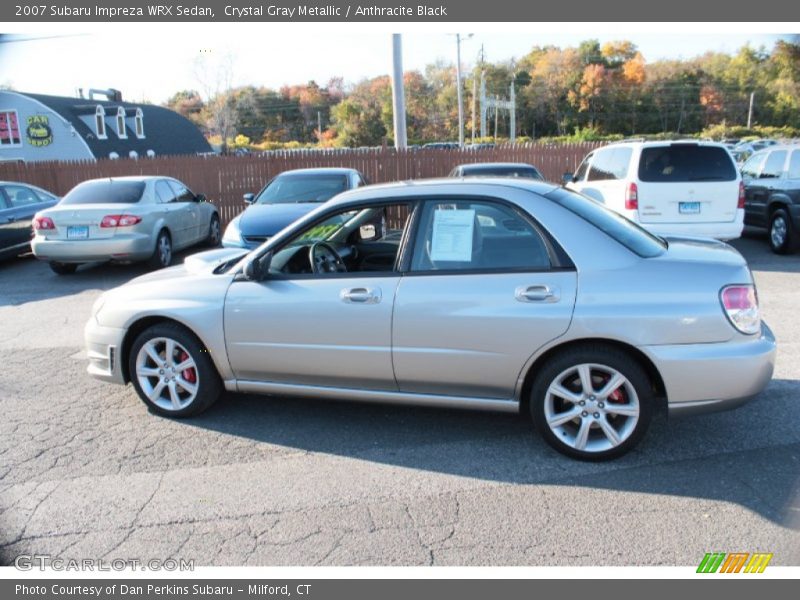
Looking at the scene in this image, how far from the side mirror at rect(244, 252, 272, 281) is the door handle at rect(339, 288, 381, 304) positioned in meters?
0.60

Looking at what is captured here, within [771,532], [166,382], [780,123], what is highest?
[780,123]

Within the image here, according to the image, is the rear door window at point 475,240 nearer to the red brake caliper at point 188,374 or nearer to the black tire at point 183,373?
the black tire at point 183,373

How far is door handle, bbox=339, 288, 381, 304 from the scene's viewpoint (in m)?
3.72

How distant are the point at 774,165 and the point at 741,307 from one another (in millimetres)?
9146

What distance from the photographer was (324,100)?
3221 inches

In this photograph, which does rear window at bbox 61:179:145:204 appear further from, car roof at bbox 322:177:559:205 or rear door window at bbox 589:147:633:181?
rear door window at bbox 589:147:633:181

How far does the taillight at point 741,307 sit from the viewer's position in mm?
3314

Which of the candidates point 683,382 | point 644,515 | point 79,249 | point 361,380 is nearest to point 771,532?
point 644,515

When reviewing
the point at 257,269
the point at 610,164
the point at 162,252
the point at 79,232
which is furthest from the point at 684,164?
the point at 79,232

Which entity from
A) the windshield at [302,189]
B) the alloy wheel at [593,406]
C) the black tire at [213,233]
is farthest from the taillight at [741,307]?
the black tire at [213,233]

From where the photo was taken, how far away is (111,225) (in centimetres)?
923

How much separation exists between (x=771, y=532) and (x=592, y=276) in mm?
1538

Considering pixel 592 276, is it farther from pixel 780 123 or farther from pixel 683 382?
pixel 780 123

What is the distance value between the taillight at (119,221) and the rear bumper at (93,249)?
0.19 m
